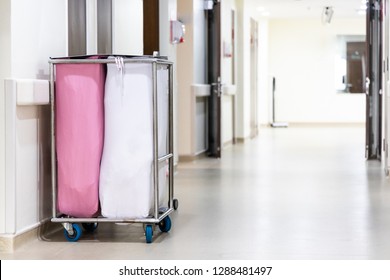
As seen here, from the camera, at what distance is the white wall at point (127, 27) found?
7184mm

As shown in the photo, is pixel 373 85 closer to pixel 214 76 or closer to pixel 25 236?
pixel 214 76

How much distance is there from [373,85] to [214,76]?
7.51 ft

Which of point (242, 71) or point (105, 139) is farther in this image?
point (242, 71)

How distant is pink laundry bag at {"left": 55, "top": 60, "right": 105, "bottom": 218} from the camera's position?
16.8 feet

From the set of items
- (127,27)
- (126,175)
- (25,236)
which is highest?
(127,27)

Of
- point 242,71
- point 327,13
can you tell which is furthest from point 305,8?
point 242,71

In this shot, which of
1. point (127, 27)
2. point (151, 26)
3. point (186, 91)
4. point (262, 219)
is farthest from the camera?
point (186, 91)

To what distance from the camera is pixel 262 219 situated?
611 cm

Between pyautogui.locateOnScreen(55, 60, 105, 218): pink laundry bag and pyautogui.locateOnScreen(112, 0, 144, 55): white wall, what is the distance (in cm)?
203

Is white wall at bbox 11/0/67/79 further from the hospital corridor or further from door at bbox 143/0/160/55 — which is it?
door at bbox 143/0/160/55

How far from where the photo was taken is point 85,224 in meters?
5.52

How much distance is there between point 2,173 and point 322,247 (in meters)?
1.95

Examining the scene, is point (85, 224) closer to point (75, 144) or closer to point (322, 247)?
point (75, 144)

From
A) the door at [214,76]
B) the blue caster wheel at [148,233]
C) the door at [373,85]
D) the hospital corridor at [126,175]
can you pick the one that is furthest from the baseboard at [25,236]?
the door at [373,85]
